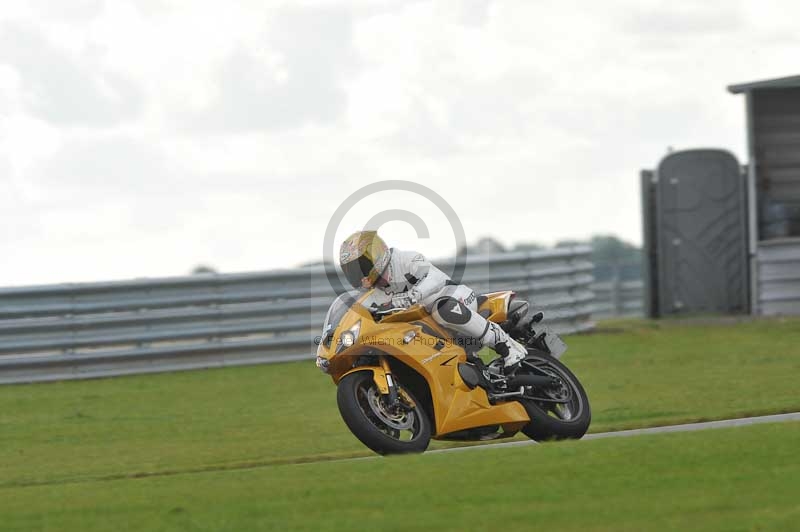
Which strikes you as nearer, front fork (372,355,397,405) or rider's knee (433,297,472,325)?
front fork (372,355,397,405)

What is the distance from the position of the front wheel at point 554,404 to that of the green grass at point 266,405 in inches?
39.0

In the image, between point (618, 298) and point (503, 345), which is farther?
point (618, 298)

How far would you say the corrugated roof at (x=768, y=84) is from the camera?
22.3 meters

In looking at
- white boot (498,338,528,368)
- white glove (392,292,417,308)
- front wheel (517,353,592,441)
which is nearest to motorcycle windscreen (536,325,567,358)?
front wheel (517,353,592,441)

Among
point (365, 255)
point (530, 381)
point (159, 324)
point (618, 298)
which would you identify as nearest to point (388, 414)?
point (365, 255)

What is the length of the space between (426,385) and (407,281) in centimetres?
70

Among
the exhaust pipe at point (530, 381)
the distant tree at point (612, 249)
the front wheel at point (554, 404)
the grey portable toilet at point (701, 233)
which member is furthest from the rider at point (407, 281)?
the distant tree at point (612, 249)

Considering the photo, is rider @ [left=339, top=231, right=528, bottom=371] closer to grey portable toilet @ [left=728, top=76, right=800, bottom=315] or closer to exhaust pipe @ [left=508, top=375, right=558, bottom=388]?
exhaust pipe @ [left=508, top=375, right=558, bottom=388]

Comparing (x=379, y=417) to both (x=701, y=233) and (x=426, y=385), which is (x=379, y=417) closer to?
(x=426, y=385)

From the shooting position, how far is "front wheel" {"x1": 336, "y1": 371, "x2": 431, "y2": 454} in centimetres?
→ 913

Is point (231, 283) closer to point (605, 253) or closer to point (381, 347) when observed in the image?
point (381, 347)

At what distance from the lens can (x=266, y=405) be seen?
1450cm

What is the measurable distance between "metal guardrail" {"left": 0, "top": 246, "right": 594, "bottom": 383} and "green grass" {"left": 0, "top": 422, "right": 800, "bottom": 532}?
890cm

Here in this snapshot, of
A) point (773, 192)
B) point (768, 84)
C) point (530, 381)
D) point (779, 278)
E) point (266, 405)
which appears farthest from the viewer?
point (773, 192)
